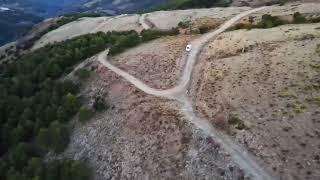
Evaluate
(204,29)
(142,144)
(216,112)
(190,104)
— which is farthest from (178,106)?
(204,29)

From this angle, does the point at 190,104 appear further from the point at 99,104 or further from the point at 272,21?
the point at 272,21

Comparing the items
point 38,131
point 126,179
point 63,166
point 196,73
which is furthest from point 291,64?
point 38,131

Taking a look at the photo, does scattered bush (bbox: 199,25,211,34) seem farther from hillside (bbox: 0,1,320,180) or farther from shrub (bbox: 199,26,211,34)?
hillside (bbox: 0,1,320,180)

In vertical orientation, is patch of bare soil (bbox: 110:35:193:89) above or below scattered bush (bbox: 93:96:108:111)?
above

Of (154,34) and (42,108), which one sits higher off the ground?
(154,34)

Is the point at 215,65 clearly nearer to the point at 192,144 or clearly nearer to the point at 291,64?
the point at 291,64

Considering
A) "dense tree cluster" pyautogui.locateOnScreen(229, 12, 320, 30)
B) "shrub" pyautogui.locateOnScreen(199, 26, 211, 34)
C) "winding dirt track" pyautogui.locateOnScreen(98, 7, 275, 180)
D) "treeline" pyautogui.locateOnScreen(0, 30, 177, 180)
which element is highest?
"dense tree cluster" pyautogui.locateOnScreen(229, 12, 320, 30)

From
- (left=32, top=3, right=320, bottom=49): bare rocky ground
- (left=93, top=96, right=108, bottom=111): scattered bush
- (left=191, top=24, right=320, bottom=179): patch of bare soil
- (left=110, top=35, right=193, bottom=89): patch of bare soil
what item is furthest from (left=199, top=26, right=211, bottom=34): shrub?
(left=93, top=96, right=108, bottom=111): scattered bush
